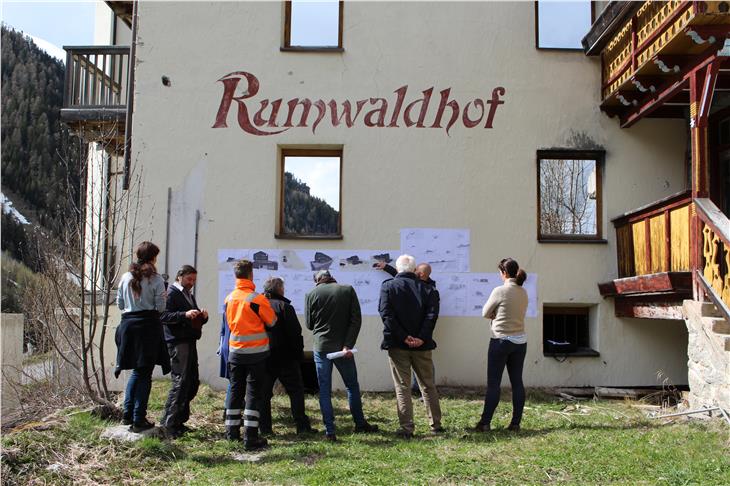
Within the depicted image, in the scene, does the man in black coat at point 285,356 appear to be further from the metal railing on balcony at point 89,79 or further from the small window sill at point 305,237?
the metal railing on balcony at point 89,79

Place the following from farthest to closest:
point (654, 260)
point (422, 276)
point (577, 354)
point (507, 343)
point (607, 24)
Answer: point (577, 354), point (607, 24), point (654, 260), point (422, 276), point (507, 343)

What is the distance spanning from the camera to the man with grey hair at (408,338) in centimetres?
731

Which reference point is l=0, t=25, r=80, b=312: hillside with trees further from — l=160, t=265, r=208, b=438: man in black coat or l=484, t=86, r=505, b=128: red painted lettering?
l=160, t=265, r=208, b=438: man in black coat

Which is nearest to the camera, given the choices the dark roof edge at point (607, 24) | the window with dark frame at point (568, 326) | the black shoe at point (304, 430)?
the black shoe at point (304, 430)

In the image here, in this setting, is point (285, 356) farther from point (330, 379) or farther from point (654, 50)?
point (654, 50)

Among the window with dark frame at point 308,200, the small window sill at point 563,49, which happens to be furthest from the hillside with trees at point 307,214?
the small window sill at point 563,49

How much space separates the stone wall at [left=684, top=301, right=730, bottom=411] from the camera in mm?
7211

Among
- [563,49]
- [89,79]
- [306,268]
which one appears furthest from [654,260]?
[89,79]

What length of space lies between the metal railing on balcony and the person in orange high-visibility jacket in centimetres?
592

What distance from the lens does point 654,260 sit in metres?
9.09

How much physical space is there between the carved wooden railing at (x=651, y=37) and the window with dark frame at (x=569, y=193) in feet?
3.53

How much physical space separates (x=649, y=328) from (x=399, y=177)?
4.47 meters

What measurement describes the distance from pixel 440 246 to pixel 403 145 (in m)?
1.69

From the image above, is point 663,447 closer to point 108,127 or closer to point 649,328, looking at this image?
point 649,328
